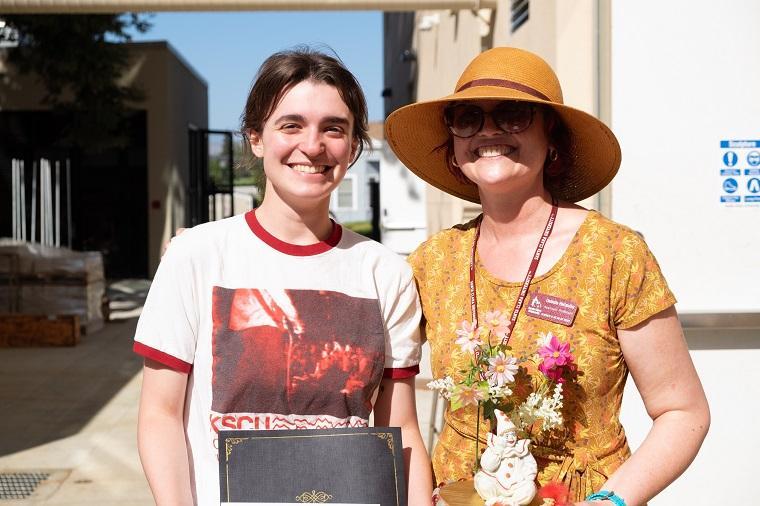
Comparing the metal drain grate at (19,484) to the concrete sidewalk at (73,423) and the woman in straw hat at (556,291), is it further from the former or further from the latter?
the woman in straw hat at (556,291)

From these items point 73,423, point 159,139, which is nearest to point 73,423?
point 73,423

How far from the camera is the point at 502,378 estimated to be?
182 centimetres

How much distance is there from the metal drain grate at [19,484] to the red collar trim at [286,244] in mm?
4088

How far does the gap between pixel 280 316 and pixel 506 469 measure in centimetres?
55

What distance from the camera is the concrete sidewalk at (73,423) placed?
5559 mm

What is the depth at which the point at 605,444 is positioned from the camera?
209cm

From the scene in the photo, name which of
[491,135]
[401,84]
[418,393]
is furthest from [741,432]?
[401,84]

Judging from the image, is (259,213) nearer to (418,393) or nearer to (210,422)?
(210,422)

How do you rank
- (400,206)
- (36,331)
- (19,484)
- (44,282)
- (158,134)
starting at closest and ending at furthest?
(19,484)
(36,331)
(44,282)
(400,206)
(158,134)

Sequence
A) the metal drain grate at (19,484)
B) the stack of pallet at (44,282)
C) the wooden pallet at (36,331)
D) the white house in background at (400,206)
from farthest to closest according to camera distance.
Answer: the white house in background at (400,206), the stack of pallet at (44,282), the wooden pallet at (36,331), the metal drain grate at (19,484)

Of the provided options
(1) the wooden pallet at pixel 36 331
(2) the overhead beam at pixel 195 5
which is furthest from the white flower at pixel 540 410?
(1) the wooden pallet at pixel 36 331

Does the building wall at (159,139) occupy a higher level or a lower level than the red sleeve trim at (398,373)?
higher

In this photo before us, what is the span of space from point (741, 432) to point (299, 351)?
277 cm

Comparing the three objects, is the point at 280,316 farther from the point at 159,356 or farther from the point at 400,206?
the point at 400,206
